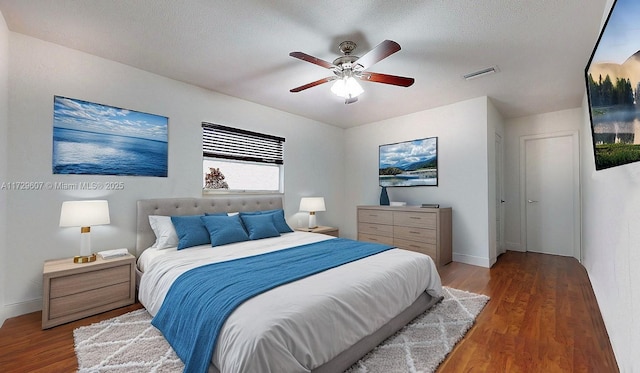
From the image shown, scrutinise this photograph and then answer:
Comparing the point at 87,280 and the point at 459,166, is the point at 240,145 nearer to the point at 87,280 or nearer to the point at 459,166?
the point at 87,280

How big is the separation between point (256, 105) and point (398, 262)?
3188 millimetres

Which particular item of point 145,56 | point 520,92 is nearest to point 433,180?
point 520,92

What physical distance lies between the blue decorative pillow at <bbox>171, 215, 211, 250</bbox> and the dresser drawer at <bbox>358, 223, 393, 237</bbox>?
288cm

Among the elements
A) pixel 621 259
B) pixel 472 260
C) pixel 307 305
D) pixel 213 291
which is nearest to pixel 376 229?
pixel 472 260

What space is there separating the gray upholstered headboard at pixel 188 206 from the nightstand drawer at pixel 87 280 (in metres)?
0.46

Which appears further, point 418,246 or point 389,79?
point 418,246

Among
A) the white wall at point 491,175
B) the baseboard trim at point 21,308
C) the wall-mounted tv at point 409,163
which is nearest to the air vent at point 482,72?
the white wall at point 491,175

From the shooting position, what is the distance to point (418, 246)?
13.7ft

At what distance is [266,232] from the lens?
3.31 m

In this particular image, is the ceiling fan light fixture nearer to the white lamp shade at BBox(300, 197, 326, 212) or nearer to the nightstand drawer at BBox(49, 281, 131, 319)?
the white lamp shade at BBox(300, 197, 326, 212)

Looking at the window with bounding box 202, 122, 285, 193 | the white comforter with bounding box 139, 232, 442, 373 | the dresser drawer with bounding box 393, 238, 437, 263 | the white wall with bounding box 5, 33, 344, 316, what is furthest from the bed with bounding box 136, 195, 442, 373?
the dresser drawer with bounding box 393, 238, 437, 263

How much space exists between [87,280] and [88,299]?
0.55 feet

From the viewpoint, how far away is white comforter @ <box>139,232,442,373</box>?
1.27 meters

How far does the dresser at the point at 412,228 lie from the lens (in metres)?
3.96
